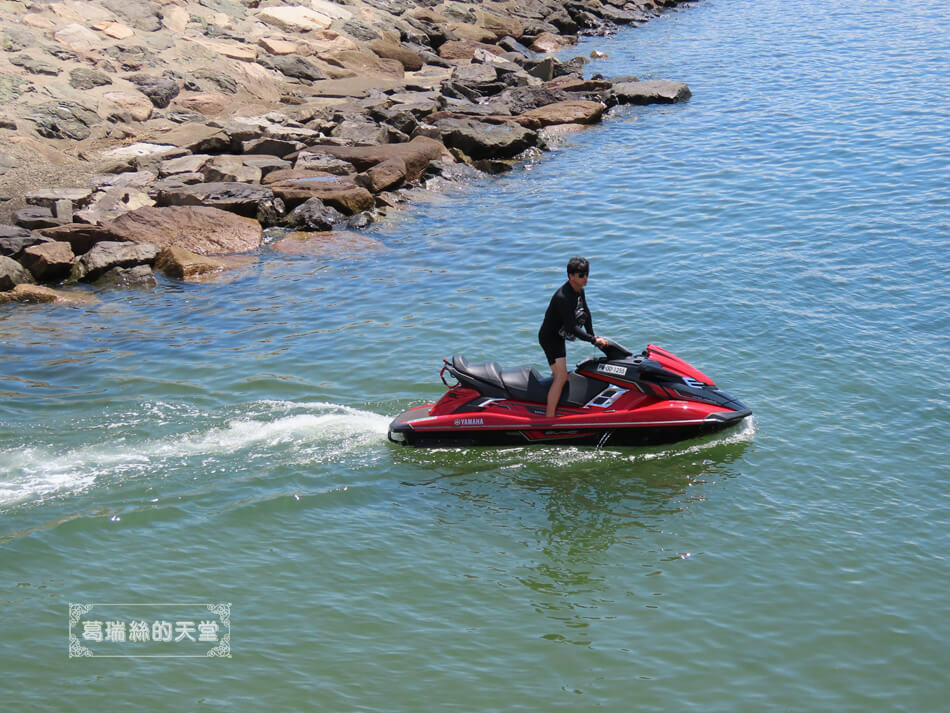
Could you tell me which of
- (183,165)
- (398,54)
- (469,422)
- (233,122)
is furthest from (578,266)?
(398,54)

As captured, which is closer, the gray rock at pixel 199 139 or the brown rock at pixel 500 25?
the gray rock at pixel 199 139

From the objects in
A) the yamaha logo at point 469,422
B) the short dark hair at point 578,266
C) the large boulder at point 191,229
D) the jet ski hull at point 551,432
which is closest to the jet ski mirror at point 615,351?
the jet ski hull at point 551,432

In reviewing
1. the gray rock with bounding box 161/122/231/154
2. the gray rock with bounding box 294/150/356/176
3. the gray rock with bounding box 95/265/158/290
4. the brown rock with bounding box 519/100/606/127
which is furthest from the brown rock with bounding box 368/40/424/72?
the gray rock with bounding box 95/265/158/290

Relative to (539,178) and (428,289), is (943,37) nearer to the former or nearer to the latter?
(539,178)

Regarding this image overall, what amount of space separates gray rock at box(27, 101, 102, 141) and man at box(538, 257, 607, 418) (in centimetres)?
1705

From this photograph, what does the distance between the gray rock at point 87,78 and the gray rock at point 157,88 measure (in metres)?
0.80

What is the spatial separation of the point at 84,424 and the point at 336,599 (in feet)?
17.0

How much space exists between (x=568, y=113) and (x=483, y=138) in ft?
15.4

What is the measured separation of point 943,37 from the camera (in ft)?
110

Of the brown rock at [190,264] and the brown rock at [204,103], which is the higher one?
the brown rock at [204,103]

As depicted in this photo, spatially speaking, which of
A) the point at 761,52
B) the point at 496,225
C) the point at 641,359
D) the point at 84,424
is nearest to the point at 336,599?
the point at 641,359

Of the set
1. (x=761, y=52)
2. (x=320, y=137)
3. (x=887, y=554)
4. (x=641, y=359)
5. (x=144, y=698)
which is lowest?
(x=144, y=698)

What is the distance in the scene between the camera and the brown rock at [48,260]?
1712 centimetres

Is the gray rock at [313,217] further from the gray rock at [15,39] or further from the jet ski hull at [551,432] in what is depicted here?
the gray rock at [15,39]
